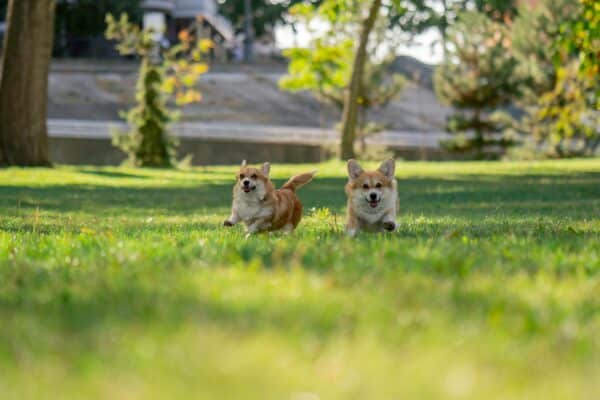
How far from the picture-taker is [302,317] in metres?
4.64

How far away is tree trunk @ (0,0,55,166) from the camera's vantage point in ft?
97.5

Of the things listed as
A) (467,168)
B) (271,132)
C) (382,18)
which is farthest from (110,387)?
(271,132)

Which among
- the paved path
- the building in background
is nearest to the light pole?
the building in background

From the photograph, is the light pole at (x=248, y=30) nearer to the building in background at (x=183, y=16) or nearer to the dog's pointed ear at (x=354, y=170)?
the building in background at (x=183, y=16)

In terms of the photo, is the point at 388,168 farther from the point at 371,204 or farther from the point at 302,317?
the point at 302,317

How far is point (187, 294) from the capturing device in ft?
17.5

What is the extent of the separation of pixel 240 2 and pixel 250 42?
13.1 feet

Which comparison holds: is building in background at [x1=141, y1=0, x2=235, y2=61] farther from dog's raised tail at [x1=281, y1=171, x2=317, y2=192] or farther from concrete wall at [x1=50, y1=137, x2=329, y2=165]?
dog's raised tail at [x1=281, y1=171, x2=317, y2=192]

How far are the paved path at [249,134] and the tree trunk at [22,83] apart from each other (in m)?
23.8

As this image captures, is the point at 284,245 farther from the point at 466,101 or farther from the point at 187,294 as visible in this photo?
the point at 466,101

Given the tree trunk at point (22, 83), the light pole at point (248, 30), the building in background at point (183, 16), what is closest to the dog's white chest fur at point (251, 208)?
the tree trunk at point (22, 83)

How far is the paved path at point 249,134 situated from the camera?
54188mm

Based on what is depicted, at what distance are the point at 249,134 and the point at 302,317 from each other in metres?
52.8

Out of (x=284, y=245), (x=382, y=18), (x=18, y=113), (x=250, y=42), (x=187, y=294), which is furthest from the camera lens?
(x=250, y=42)
